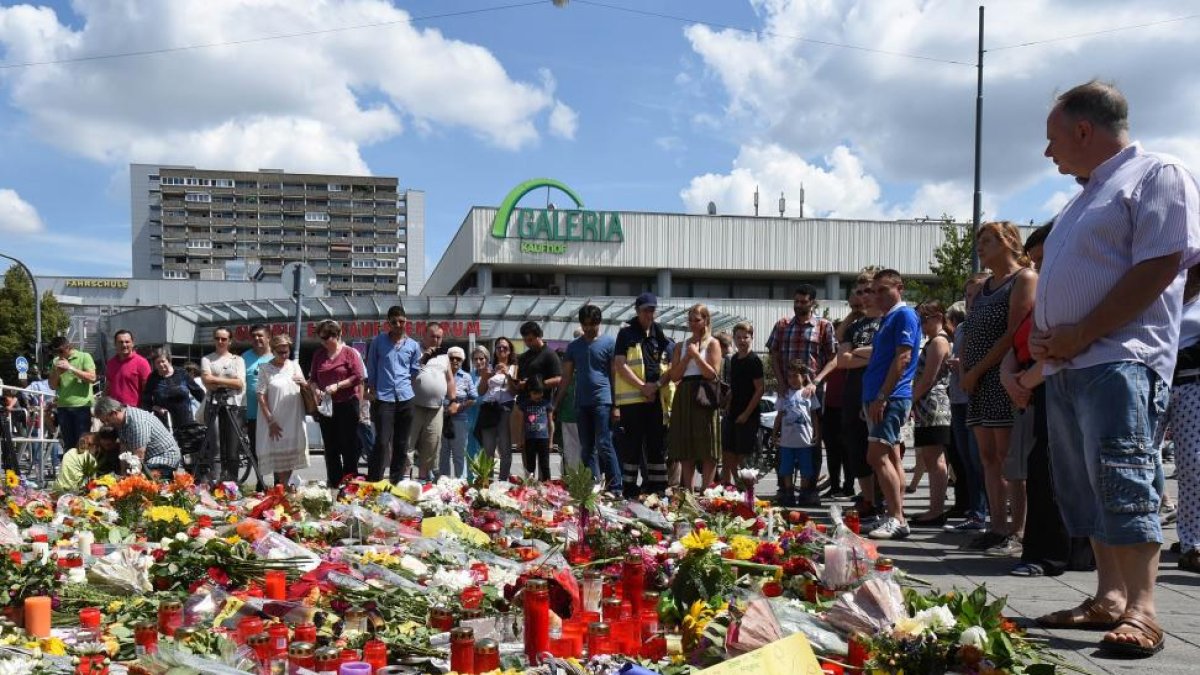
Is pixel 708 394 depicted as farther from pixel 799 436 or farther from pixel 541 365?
pixel 541 365

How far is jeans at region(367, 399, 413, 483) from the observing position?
891 cm

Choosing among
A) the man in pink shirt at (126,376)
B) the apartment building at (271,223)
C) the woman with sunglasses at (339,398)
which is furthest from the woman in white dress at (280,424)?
the apartment building at (271,223)

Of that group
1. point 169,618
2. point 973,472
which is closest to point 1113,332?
point 169,618

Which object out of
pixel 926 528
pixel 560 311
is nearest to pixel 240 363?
pixel 926 528

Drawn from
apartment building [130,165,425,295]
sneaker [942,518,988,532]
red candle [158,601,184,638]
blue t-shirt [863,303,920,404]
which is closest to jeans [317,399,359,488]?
blue t-shirt [863,303,920,404]

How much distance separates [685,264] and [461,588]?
139 feet

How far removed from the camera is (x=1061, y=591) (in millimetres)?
4266

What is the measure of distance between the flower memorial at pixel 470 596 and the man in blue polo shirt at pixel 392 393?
3549mm

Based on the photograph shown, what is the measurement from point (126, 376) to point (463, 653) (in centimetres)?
874

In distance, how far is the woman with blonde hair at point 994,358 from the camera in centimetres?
501

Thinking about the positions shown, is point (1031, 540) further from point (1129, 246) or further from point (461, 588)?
point (461, 588)

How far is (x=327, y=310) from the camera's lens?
3077cm

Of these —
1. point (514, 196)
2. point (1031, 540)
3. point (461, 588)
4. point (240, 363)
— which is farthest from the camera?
point (514, 196)

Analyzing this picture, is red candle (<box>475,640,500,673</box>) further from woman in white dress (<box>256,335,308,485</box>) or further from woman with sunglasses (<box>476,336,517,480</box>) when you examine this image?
woman with sunglasses (<box>476,336,517,480</box>)
